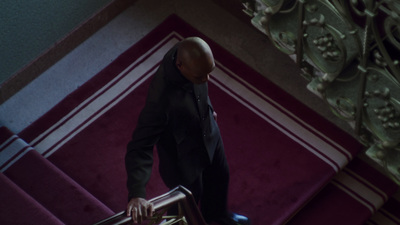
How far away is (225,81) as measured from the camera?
5656mm

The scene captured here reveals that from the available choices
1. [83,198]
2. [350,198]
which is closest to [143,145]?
[83,198]

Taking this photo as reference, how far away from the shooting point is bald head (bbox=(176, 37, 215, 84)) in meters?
3.57

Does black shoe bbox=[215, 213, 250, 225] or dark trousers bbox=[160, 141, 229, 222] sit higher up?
dark trousers bbox=[160, 141, 229, 222]

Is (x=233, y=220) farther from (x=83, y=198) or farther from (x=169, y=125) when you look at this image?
(x=169, y=125)

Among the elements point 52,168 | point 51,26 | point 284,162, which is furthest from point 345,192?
point 51,26

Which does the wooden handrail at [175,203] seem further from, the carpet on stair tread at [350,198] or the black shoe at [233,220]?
the carpet on stair tread at [350,198]

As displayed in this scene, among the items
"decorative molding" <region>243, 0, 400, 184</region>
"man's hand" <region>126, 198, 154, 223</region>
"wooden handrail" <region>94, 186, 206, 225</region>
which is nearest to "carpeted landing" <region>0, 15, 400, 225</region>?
"decorative molding" <region>243, 0, 400, 184</region>

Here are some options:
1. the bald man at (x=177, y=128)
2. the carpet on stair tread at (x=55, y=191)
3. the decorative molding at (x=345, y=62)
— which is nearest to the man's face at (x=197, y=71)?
the bald man at (x=177, y=128)

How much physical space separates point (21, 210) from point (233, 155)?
1.50 metres

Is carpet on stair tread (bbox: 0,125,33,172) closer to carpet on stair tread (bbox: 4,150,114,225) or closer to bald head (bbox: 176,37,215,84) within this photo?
carpet on stair tread (bbox: 4,150,114,225)

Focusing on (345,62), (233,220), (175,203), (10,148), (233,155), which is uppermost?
(10,148)

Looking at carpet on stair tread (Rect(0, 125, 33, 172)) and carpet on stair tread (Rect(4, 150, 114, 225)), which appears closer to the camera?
carpet on stair tread (Rect(4, 150, 114, 225))

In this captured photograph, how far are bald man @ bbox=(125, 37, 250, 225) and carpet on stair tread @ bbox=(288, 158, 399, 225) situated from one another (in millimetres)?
1238

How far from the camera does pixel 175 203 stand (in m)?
3.69
